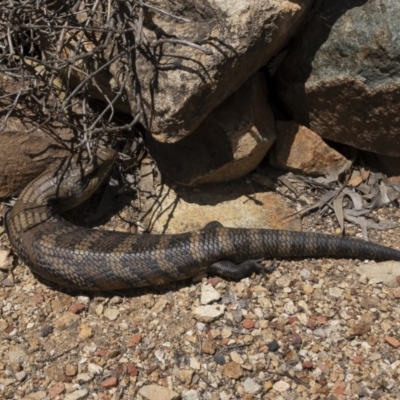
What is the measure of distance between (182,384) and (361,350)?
1.29 m

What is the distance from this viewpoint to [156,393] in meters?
3.92

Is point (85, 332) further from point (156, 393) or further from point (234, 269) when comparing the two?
point (234, 269)

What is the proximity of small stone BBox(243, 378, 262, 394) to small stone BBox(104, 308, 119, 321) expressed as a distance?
3.74 feet

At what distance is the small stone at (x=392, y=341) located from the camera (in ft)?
13.4

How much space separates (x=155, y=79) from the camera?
171 inches

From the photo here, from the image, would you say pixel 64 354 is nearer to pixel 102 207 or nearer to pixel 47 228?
pixel 47 228

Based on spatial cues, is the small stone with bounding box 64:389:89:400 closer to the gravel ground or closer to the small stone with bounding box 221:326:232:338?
the gravel ground

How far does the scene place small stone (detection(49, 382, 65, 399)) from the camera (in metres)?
3.98

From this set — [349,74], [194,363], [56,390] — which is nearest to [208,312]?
[194,363]

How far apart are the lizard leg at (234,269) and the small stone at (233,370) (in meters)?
0.79

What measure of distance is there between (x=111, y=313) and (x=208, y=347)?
2.76 ft

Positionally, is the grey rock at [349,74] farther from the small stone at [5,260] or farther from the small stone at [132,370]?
the small stone at [5,260]

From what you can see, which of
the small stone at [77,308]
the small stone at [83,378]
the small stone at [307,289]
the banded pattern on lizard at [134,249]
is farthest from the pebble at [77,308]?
the small stone at [307,289]

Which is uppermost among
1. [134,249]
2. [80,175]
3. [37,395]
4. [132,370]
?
[80,175]
